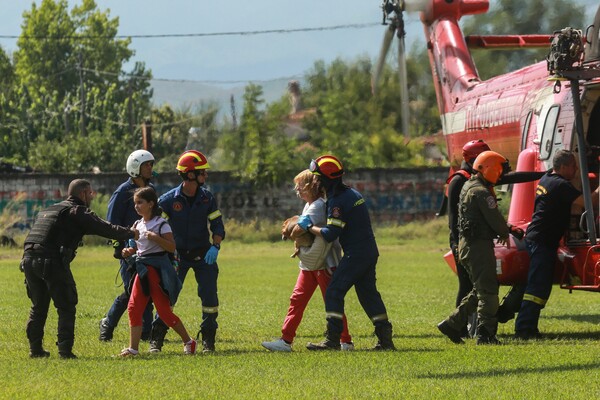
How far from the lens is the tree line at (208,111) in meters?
56.1

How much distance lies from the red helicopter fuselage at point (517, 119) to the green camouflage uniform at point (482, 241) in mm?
1249

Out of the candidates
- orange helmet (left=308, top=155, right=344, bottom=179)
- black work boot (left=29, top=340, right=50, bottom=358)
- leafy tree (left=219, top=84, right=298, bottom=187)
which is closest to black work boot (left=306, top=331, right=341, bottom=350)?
orange helmet (left=308, top=155, right=344, bottom=179)

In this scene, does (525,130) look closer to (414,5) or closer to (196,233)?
(196,233)

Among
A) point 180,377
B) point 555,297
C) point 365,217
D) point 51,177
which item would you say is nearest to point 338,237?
point 365,217

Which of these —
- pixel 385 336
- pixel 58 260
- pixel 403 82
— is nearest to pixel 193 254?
pixel 58 260

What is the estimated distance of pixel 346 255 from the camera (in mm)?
13664

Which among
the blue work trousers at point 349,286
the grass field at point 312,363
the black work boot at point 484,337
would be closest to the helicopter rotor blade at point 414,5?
the grass field at point 312,363

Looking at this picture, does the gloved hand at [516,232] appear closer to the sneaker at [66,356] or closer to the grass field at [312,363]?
the grass field at [312,363]

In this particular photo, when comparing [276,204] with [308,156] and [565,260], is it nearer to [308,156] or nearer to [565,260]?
[308,156]

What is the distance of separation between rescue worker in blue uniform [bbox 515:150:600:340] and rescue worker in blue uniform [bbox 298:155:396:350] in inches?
75.3

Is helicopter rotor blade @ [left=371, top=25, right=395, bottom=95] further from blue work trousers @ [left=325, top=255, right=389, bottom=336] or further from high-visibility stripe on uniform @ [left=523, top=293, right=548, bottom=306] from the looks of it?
blue work trousers @ [left=325, top=255, right=389, bottom=336]

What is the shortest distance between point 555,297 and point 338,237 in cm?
942

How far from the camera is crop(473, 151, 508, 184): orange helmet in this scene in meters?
13.8

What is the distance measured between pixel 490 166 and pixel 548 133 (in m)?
3.25
